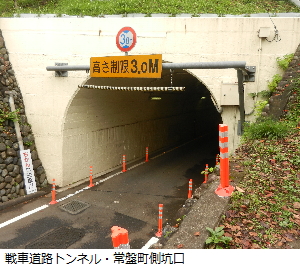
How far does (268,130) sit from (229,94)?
8.14ft

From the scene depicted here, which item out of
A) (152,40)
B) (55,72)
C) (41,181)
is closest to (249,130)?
(152,40)

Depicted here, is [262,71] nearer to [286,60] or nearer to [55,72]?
[286,60]

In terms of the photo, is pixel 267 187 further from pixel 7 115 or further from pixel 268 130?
pixel 7 115

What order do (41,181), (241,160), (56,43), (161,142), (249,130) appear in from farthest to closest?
1. (161,142)
2. (41,181)
3. (56,43)
4. (249,130)
5. (241,160)

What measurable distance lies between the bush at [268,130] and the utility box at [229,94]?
1831mm

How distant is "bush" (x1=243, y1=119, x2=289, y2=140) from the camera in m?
6.60

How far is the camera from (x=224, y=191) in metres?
4.53

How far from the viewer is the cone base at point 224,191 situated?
14.6ft

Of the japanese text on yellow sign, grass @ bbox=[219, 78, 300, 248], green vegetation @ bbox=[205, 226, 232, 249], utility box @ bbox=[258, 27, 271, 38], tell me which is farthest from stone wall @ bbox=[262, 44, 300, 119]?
green vegetation @ bbox=[205, 226, 232, 249]

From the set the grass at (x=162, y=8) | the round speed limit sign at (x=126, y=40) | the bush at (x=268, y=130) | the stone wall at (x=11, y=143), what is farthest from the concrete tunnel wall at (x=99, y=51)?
the bush at (x=268, y=130)

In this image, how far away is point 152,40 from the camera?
935 centimetres

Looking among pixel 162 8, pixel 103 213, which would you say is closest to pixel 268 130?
pixel 103 213

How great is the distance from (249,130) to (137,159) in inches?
373

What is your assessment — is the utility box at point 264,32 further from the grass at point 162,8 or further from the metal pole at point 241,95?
the metal pole at point 241,95
